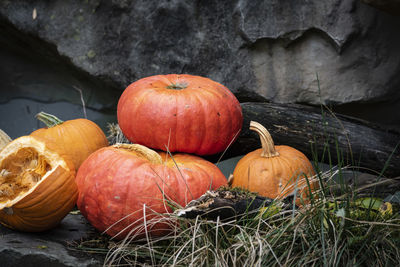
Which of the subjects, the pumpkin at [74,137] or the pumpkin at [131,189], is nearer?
the pumpkin at [131,189]

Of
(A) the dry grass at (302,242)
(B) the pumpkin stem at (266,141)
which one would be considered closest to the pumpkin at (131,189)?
(A) the dry grass at (302,242)

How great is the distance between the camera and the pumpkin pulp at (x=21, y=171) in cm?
200

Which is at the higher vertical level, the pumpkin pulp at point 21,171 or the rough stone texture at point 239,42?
the rough stone texture at point 239,42

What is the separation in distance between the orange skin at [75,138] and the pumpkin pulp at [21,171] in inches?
21.9

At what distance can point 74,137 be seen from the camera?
2746mm

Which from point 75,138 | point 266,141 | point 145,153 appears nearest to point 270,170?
point 266,141

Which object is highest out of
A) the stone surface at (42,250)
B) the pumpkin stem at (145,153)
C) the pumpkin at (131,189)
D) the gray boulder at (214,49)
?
the gray boulder at (214,49)

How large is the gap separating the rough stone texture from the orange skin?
124cm

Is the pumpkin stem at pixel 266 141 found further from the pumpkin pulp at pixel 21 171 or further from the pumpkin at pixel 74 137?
the pumpkin pulp at pixel 21 171

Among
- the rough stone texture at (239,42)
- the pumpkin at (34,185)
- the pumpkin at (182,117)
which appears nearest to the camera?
the pumpkin at (34,185)

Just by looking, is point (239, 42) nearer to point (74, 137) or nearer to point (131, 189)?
point (74, 137)

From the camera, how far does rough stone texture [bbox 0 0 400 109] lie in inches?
138

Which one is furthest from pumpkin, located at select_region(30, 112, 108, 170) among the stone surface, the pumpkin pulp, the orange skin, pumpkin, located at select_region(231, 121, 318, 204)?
pumpkin, located at select_region(231, 121, 318, 204)

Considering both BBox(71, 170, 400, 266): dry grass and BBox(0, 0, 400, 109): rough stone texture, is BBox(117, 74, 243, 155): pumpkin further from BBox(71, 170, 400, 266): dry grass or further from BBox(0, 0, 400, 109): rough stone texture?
BBox(0, 0, 400, 109): rough stone texture
